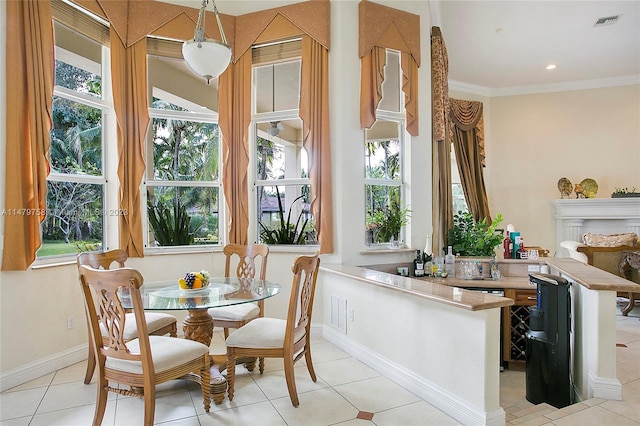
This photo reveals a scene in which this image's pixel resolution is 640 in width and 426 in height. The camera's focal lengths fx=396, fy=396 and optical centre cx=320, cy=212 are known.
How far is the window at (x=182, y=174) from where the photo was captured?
4129mm

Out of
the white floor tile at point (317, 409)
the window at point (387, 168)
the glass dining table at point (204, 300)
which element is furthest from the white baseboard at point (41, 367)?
the window at point (387, 168)

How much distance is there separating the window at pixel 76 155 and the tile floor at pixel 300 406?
1153mm

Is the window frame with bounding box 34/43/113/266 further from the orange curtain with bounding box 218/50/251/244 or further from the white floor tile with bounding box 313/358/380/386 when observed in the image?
the white floor tile with bounding box 313/358/380/386

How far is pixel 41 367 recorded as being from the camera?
306 cm

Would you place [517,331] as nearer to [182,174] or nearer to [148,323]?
[148,323]

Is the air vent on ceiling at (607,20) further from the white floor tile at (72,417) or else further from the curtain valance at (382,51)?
the white floor tile at (72,417)

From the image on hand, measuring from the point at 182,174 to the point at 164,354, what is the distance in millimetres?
2434

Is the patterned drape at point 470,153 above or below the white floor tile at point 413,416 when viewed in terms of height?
above

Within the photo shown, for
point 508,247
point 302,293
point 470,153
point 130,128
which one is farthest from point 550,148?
point 130,128

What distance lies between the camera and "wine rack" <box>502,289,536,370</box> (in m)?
3.56

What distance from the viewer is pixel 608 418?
87.9 inches

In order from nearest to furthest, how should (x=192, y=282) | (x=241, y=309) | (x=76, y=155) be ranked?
(x=192, y=282), (x=241, y=309), (x=76, y=155)

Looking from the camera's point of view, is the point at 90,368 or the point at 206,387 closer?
the point at 206,387

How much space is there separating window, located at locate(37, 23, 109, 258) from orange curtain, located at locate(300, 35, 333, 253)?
190 centimetres
